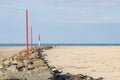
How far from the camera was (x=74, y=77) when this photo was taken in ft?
49.0

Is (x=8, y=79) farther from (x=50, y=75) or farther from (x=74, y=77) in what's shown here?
(x=74, y=77)

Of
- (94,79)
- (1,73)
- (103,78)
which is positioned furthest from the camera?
(103,78)

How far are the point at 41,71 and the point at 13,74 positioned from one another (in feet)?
3.41

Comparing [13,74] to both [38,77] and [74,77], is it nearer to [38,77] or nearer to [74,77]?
[38,77]

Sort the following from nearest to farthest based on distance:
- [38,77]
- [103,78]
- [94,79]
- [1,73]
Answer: [38,77]
[1,73]
[94,79]
[103,78]

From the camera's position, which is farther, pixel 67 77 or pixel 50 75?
pixel 67 77

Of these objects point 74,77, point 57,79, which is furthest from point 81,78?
point 57,79

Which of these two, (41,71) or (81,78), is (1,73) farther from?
(81,78)

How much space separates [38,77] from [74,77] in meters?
2.62

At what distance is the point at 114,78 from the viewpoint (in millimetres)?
15734

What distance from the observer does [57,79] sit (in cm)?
1404

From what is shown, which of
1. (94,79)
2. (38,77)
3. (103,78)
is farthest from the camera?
(103,78)

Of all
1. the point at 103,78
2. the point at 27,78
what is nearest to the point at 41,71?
the point at 27,78

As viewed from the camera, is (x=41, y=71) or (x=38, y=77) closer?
(x=38, y=77)
